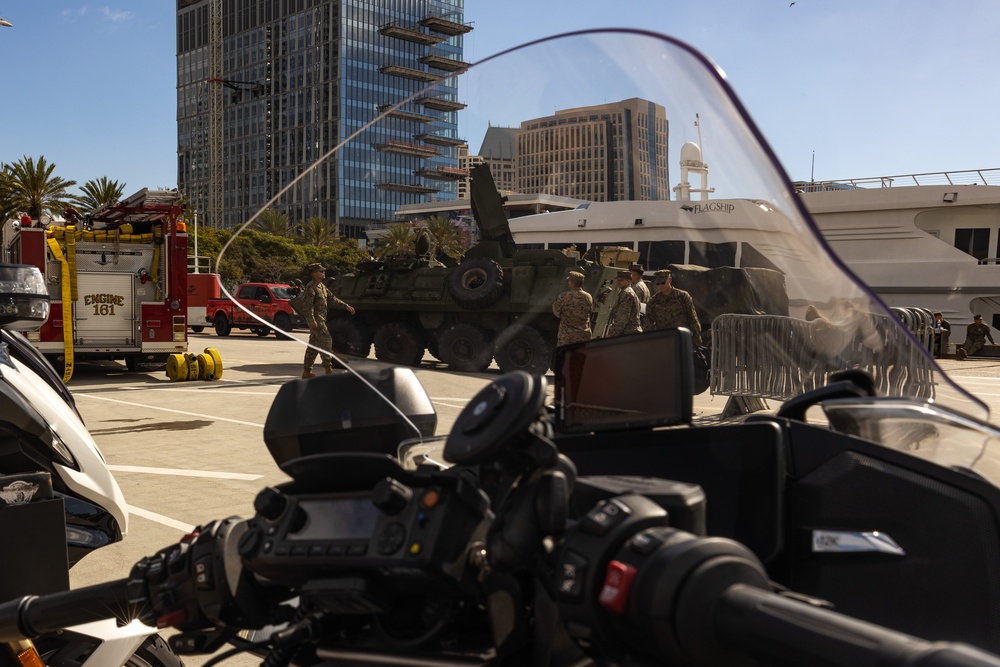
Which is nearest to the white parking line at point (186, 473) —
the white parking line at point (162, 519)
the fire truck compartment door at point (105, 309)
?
the white parking line at point (162, 519)

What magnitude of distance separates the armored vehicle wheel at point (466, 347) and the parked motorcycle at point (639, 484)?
0.18 meters

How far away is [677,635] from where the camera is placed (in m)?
1.05

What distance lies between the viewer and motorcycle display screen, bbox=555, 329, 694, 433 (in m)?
1.71

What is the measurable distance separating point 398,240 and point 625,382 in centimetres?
72

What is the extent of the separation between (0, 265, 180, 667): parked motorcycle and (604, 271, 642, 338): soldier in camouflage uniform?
1.58 m

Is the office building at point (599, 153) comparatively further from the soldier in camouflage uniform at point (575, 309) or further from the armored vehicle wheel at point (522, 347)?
the armored vehicle wheel at point (522, 347)

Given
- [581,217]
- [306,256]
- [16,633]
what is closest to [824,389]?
[581,217]

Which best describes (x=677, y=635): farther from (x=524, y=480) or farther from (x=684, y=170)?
(x=684, y=170)

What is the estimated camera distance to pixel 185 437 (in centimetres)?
960

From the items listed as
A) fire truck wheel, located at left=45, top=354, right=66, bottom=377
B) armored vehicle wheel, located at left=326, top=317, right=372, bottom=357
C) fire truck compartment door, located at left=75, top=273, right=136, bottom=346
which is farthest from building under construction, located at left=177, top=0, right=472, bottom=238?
fire truck wheel, located at left=45, top=354, right=66, bottom=377

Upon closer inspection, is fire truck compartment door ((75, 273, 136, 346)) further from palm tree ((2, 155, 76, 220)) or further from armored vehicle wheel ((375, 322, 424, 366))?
palm tree ((2, 155, 76, 220))

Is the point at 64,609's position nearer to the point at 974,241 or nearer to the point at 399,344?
the point at 399,344

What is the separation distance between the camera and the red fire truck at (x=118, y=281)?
1474 cm

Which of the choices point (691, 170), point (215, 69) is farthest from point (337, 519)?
point (215, 69)
